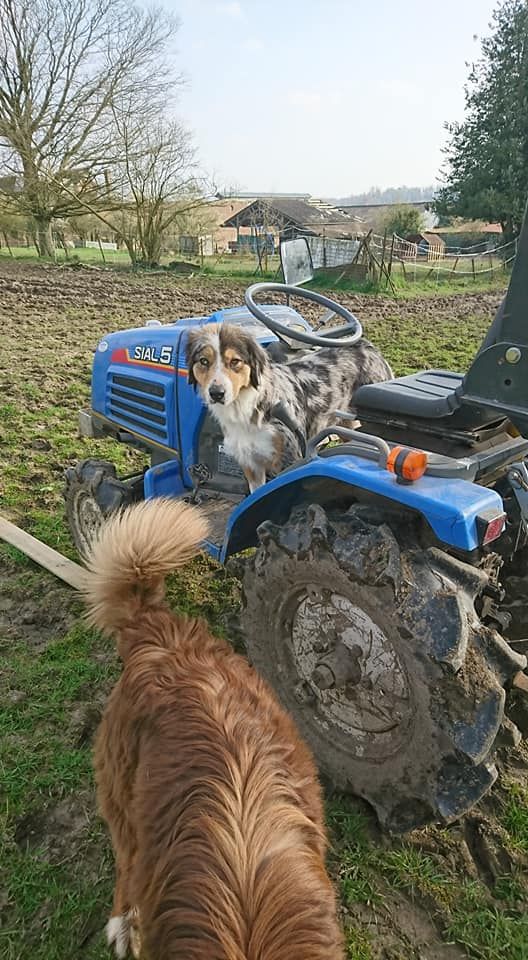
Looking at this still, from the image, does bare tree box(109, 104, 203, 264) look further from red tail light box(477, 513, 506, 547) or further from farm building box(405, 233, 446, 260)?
red tail light box(477, 513, 506, 547)

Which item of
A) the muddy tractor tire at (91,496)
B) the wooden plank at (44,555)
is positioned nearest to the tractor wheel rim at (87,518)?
the muddy tractor tire at (91,496)

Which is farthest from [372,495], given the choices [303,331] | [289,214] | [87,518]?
[289,214]

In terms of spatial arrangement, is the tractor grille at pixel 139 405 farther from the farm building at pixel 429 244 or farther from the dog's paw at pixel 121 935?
the farm building at pixel 429 244

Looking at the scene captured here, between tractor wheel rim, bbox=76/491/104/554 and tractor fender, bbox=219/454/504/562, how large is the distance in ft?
4.30

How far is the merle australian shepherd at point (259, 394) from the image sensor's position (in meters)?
3.09

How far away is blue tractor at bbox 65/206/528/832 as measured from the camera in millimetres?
1756

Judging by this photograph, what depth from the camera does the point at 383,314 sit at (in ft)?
41.8

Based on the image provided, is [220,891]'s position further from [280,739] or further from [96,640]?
[96,640]

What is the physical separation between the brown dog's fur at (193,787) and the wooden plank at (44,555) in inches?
67.1

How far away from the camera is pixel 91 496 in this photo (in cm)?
364

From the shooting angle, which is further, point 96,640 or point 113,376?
point 113,376

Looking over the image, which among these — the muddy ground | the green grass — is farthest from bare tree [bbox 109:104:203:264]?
the muddy ground

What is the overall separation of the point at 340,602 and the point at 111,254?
2991 centimetres

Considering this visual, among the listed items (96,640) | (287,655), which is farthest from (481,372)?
(96,640)
